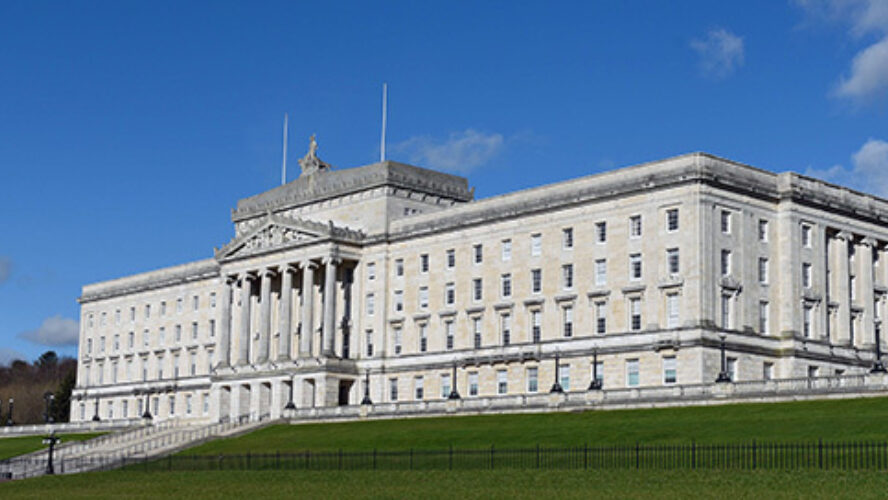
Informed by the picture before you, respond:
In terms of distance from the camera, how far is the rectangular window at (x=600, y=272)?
10719 centimetres

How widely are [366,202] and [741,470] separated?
242 ft

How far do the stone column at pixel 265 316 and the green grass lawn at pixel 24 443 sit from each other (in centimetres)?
1575

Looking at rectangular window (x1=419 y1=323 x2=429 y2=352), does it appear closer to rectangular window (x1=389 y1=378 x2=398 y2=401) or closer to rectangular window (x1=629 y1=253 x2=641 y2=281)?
rectangular window (x1=389 y1=378 x2=398 y2=401)

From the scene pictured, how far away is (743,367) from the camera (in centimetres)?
10181

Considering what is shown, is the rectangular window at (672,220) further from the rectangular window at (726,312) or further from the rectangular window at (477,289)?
the rectangular window at (477,289)

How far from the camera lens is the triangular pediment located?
125 m

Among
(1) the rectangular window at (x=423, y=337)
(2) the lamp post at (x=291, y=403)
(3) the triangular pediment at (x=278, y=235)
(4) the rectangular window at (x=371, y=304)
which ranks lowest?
(2) the lamp post at (x=291, y=403)

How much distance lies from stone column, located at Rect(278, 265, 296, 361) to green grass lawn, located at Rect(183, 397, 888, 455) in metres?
22.2

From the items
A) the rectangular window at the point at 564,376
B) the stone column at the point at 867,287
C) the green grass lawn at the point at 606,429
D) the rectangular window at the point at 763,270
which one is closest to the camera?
the green grass lawn at the point at 606,429

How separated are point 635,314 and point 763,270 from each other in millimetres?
9239

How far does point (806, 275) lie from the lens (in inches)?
4193

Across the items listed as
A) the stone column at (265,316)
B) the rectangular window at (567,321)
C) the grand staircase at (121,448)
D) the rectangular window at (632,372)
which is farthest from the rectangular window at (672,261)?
the stone column at (265,316)

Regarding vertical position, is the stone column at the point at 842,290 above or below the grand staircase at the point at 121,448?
above

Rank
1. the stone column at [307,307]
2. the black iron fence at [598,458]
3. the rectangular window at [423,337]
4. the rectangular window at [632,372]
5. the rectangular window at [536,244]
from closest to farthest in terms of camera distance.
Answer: the black iron fence at [598,458] < the rectangular window at [632,372] < the rectangular window at [536,244] < the rectangular window at [423,337] < the stone column at [307,307]
